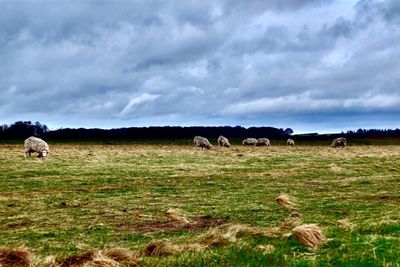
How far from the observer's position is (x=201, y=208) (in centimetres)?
1906

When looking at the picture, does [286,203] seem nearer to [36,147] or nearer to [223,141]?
[36,147]

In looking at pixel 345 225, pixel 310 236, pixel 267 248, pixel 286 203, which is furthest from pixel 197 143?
pixel 267 248

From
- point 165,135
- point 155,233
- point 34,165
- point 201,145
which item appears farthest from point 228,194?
point 165,135

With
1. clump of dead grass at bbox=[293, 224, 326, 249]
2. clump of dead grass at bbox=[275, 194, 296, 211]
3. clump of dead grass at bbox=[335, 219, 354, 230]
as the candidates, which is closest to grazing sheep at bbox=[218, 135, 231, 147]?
clump of dead grass at bbox=[275, 194, 296, 211]

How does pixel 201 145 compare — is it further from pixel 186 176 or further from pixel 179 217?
pixel 179 217

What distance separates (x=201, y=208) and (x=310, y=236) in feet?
26.4

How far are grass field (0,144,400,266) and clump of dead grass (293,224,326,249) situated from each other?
15cm

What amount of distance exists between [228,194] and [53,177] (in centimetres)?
1098

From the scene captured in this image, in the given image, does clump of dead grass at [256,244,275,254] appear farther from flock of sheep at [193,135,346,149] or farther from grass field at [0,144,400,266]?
flock of sheep at [193,135,346,149]

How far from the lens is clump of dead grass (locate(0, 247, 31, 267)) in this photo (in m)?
9.76

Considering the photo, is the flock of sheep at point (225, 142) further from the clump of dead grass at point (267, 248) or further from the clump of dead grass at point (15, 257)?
the clump of dead grass at point (15, 257)

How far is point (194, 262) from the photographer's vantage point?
9.54 metres

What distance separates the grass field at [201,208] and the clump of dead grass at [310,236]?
0.15m

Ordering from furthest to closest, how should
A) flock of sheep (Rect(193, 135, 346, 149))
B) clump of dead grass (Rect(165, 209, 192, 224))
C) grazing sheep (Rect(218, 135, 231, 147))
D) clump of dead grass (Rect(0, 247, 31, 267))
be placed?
grazing sheep (Rect(218, 135, 231, 147)) < flock of sheep (Rect(193, 135, 346, 149)) < clump of dead grass (Rect(165, 209, 192, 224)) < clump of dead grass (Rect(0, 247, 31, 267))
